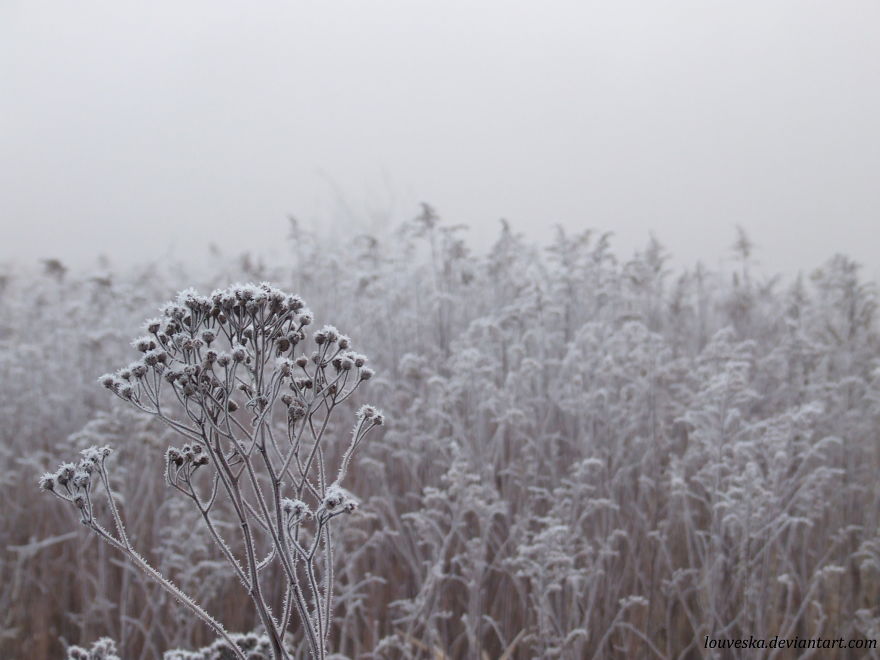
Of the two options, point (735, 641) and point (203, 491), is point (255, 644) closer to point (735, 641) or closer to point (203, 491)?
point (735, 641)

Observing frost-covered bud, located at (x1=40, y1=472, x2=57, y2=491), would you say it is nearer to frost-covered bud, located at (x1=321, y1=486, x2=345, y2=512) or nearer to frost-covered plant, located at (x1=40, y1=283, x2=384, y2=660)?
frost-covered plant, located at (x1=40, y1=283, x2=384, y2=660)

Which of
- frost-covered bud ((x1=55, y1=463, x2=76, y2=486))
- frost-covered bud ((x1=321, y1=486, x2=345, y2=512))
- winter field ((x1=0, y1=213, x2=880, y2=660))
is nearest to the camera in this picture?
frost-covered bud ((x1=321, y1=486, x2=345, y2=512))

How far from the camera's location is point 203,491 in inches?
209

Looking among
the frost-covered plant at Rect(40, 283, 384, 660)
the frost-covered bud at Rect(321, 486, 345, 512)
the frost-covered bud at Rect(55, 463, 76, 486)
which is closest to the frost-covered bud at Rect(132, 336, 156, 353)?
the frost-covered plant at Rect(40, 283, 384, 660)

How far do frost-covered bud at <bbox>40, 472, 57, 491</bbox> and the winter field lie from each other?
1 cm

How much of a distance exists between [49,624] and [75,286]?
13.9 feet

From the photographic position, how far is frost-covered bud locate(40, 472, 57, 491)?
1.57 metres

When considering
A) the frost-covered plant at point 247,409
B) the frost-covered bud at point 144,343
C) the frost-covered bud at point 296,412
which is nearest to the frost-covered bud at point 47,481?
the frost-covered plant at point 247,409

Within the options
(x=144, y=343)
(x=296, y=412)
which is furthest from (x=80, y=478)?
(x=296, y=412)

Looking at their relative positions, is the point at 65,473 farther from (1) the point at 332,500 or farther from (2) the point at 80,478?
(1) the point at 332,500

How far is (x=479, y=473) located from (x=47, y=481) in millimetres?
2349

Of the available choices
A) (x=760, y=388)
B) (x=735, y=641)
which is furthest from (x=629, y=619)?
(x=760, y=388)

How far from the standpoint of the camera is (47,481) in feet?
5.23

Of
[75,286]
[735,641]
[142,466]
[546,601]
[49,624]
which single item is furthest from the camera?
[75,286]
